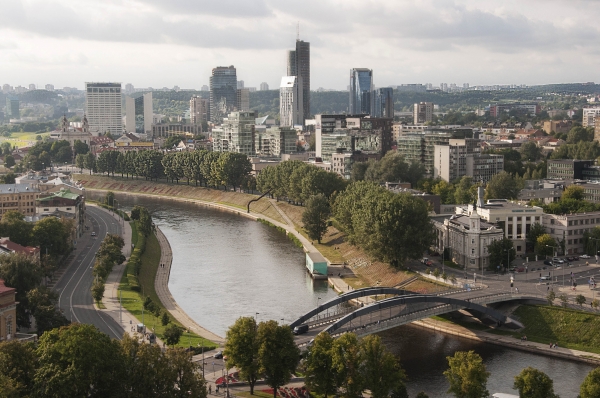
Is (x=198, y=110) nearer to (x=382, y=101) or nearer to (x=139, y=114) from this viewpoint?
Result: (x=139, y=114)

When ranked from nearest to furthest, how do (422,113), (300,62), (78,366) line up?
(78,366) → (422,113) → (300,62)

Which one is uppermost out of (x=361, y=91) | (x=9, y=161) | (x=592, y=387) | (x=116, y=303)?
(x=361, y=91)

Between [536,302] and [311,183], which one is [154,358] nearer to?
[536,302]

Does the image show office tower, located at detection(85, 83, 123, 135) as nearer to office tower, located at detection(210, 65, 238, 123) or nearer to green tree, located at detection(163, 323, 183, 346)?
office tower, located at detection(210, 65, 238, 123)

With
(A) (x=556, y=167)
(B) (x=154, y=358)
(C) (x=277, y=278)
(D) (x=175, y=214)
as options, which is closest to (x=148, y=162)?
(D) (x=175, y=214)

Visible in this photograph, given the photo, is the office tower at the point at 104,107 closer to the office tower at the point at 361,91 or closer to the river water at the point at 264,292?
the office tower at the point at 361,91

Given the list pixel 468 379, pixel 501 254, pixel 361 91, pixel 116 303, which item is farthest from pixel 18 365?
pixel 361 91
